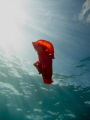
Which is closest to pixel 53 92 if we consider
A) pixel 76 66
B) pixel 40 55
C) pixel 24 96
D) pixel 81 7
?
pixel 24 96

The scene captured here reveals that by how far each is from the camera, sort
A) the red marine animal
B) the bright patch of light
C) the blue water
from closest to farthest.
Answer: the red marine animal → the bright patch of light → the blue water

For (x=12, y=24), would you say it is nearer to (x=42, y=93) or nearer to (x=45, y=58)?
(x=45, y=58)

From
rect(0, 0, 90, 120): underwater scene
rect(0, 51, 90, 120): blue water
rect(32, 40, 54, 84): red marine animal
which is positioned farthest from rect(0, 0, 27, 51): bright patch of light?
rect(32, 40, 54, 84): red marine animal

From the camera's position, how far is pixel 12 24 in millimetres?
10594

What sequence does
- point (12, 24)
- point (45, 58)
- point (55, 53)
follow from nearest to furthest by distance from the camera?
1. point (45, 58)
2. point (12, 24)
3. point (55, 53)

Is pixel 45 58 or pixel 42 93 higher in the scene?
pixel 42 93

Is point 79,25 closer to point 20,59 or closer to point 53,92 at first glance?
point 20,59

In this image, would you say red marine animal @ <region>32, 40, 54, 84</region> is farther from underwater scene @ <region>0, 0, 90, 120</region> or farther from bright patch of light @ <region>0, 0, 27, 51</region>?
bright patch of light @ <region>0, 0, 27, 51</region>

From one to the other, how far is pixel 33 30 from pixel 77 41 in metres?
3.63

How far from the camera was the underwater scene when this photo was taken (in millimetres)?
9305

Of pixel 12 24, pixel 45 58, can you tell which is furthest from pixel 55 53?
pixel 45 58

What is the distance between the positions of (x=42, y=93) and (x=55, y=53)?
1014cm

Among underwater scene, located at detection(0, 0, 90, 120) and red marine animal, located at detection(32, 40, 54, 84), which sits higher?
underwater scene, located at detection(0, 0, 90, 120)

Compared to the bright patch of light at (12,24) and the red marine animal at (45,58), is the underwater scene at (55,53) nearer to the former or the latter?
the bright patch of light at (12,24)
